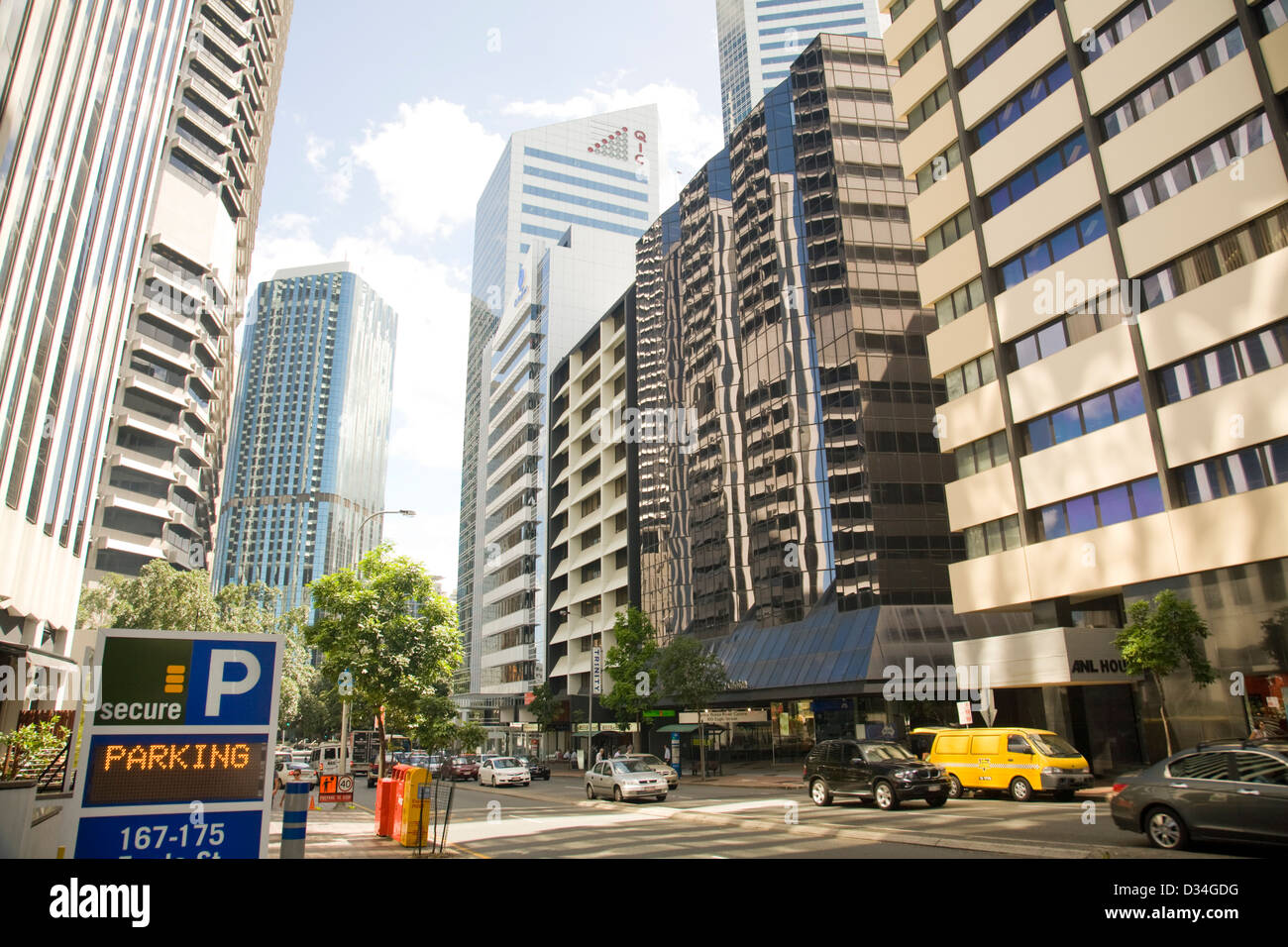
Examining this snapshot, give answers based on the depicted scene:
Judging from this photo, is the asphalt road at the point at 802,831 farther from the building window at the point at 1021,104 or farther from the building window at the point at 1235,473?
the building window at the point at 1021,104

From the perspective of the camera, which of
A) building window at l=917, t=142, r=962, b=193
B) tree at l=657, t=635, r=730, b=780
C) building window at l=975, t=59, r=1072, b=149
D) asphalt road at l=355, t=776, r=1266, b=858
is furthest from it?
tree at l=657, t=635, r=730, b=780

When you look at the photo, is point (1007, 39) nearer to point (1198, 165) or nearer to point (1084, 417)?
point (1198, 165)

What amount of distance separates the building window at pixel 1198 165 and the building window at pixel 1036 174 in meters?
3.38

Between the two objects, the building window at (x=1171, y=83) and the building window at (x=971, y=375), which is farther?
the building window at (x=971, y=375)

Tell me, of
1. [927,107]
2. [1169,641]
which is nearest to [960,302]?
[927,107]

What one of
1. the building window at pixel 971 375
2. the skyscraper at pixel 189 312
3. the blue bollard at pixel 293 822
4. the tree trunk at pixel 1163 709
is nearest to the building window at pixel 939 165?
the building window at pixel 971 375

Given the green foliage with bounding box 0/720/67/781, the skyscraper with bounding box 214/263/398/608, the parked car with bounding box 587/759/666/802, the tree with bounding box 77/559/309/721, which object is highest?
the skyscraper with bounding box 214/263/398/608

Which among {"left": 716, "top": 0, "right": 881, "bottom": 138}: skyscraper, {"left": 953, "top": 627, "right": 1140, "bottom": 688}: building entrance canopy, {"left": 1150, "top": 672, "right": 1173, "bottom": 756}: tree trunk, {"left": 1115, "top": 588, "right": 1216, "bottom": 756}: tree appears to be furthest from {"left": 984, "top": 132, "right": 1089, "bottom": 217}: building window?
{"left": 716, "top": 0, "right": 881, "bottom": 138}: skyscraper

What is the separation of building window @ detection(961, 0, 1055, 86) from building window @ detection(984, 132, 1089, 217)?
5.87 meters

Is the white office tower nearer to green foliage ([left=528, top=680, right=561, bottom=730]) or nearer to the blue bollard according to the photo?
green foliage ([left=528, top=680, right=561, bottom=730])

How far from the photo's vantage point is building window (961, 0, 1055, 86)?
34562mm

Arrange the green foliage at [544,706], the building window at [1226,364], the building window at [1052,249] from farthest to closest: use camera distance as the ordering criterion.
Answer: the green foliage at [544,706], the building window at [1052,249], the building window at [1226,364]

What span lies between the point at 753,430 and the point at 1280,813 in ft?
156

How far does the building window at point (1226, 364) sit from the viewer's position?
25109 millimetres
